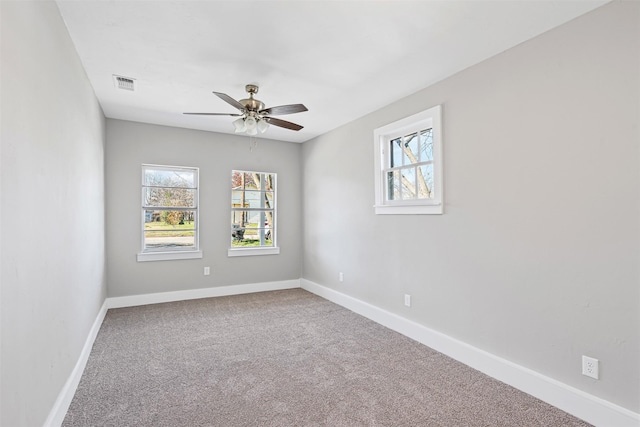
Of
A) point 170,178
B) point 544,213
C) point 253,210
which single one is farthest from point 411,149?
point 170,178

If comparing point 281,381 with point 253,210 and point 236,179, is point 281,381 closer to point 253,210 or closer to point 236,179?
point 253,210

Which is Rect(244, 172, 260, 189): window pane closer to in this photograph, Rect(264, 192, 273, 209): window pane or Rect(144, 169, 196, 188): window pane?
Rect(264, 192, 273, 209): window pane

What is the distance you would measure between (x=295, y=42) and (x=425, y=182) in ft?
6.04

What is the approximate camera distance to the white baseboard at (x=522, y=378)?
1989mm

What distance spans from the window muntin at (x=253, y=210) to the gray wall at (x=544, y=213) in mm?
2755

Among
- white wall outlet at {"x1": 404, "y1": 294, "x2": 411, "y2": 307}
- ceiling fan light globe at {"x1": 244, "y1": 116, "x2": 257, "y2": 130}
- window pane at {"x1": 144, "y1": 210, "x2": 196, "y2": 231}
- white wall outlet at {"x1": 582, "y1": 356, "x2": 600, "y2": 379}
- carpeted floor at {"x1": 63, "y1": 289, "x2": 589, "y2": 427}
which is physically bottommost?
carpeted floor at {"x1": 63, "y1": 289, "x2": 589, "y2": 427}

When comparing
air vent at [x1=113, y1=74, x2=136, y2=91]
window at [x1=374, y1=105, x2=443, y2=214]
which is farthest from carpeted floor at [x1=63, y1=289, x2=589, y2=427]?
air vent at [x1=113, y1=74, x2=136, y2=91]

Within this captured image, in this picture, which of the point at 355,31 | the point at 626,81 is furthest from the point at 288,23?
the point at 626,81

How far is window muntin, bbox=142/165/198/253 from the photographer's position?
481 cm

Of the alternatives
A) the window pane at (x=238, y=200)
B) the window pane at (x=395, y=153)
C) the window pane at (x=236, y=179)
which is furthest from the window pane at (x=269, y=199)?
the window pane at (x=395, y=153)

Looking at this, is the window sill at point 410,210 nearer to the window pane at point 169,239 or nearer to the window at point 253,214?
the window at point 253,214

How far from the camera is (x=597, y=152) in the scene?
2090 millimetres

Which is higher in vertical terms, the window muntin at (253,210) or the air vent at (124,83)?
the air vent at (124,83)

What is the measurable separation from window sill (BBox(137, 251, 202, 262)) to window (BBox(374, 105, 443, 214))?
2870 millimetres
